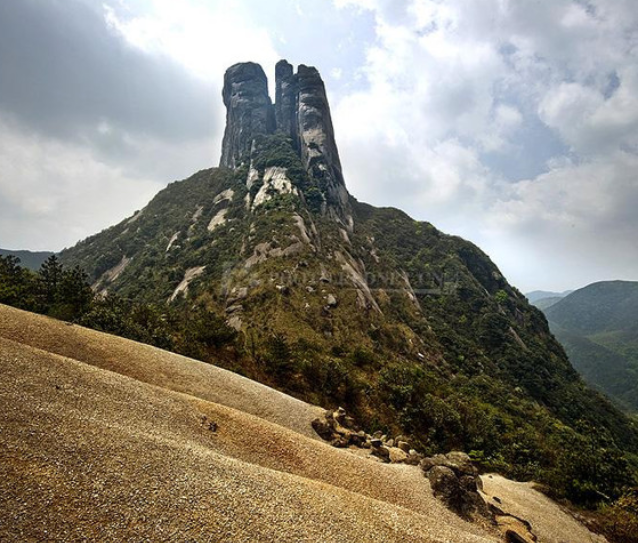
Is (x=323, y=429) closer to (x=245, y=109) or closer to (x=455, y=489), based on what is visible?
(x=455, y=489)

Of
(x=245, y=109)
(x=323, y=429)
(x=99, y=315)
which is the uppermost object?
(x=245, y=109)

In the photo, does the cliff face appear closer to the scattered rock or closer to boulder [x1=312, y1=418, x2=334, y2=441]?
the scattered rock

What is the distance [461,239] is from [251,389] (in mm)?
142180

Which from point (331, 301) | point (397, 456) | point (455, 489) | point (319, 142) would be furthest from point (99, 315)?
point (319, 142)

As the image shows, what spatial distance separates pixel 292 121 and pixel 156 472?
162m

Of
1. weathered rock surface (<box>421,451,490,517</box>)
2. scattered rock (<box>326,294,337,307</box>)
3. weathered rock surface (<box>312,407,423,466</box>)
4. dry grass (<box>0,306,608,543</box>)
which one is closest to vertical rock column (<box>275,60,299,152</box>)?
scattered rock (<box>326,294,337,307</box>)

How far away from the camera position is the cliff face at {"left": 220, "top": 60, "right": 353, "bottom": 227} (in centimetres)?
12294

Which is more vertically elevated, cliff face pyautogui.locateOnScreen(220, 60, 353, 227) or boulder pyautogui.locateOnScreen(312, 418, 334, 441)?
cliff face pyautogui.locateOnScreen(220, 60, 353, 227)

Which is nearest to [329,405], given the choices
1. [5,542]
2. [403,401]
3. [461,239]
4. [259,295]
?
[403,401]

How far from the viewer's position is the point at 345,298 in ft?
208

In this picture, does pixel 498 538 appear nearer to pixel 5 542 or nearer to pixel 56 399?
pixel 5 542

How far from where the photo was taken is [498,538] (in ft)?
44.7

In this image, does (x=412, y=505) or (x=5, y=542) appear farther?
(x=412, y=505)

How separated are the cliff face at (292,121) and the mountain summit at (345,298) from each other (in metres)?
0.79
